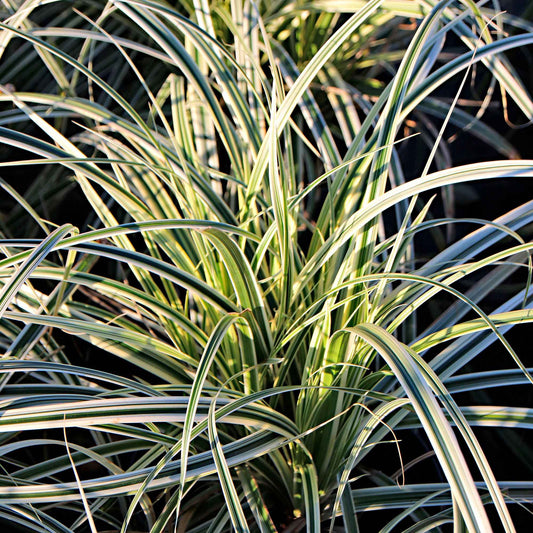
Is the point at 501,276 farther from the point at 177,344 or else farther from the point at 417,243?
the point at 177,344

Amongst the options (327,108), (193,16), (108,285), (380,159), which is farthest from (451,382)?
(193,16)

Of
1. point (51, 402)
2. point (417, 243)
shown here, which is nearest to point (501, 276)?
point (417, 243)

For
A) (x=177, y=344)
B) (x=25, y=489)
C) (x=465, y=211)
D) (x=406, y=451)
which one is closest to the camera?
(x=25, y=489)

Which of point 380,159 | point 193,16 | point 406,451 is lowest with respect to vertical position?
point 406,451

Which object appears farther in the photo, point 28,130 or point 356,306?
point 28,130

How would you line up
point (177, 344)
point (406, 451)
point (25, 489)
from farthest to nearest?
point (406, 451) → point (177, 344) → point (25, 489)

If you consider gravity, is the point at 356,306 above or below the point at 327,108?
below

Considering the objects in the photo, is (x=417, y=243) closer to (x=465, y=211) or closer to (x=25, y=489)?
(x=465, y=211)

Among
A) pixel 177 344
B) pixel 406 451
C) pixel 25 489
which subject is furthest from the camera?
pixel 406 451

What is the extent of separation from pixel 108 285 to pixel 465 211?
0.63m

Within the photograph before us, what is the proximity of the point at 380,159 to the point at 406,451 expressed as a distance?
446 mm

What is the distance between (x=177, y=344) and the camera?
27.0 inches

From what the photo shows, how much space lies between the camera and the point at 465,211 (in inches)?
38.4

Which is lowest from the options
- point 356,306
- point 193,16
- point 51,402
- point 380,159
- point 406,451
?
point 406,451
